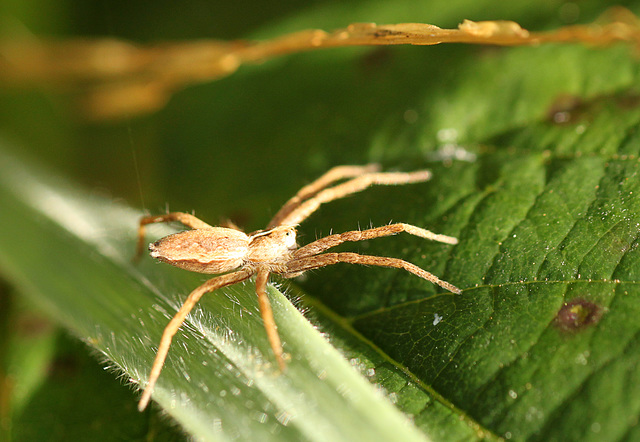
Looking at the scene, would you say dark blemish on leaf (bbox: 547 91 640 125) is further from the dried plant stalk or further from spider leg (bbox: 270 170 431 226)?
spider leg (bbox: 270 170 431 226)

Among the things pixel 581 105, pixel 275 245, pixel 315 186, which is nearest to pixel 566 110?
pixel 581 105

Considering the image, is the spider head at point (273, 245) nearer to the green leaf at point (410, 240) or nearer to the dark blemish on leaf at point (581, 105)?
the green leaf at point (410, 240)

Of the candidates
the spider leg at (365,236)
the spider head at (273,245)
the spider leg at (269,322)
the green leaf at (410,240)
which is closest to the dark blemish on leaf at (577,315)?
the green leaf at (410,240)

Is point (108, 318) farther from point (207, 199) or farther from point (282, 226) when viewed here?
point (207, 199)

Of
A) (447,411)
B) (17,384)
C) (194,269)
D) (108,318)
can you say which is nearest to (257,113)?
(194,269)

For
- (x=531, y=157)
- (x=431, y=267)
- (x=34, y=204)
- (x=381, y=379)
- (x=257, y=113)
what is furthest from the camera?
(x=257, y=113)

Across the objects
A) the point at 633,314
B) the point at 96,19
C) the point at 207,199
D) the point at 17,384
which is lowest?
the point at 17,384

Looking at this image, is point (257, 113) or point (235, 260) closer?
point (235, 260)
